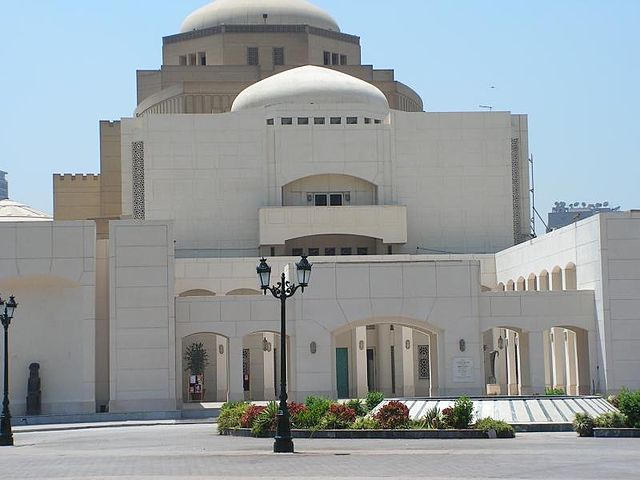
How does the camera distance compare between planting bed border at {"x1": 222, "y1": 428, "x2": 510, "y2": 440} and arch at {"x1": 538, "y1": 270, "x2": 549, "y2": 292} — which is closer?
planting bed border at {"x1": 222, "y1": 428, "x2": 510, "y2": 440}

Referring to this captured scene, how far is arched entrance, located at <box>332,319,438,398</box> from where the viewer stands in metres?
52.1

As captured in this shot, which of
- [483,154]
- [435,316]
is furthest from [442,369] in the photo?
[483,154]

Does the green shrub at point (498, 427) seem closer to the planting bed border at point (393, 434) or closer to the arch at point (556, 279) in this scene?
the planting bed border at point (393, 434)

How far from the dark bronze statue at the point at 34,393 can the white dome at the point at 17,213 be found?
464 inches

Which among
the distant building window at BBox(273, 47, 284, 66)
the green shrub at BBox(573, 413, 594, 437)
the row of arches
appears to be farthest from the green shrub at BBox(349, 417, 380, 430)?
the distant building window at BBox(273, 47, 284, 66)

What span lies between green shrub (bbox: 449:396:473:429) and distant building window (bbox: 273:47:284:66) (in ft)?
126

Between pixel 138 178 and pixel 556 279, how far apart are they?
783 inches

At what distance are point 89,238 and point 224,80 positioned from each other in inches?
819

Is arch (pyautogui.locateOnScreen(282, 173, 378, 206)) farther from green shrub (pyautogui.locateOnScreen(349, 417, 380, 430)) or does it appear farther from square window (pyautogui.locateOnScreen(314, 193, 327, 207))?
green shrub (pyautogui.locateOnScreen(349, 417, 380, 430))

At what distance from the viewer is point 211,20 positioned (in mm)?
66250

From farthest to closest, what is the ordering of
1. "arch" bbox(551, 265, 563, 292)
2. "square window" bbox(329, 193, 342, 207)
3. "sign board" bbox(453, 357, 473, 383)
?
"square window" bbox(329, 193, 342, 207), "arch" bbox(551, 265, 563, 292), "sign board" bbox(453, 357, 473, 383)

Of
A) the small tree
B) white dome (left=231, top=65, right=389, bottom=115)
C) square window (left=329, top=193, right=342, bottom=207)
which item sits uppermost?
white dome (left=231, top=65, right=389, bottom=115)

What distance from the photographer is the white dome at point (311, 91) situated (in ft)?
193

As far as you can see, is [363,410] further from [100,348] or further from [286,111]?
[286,111]
